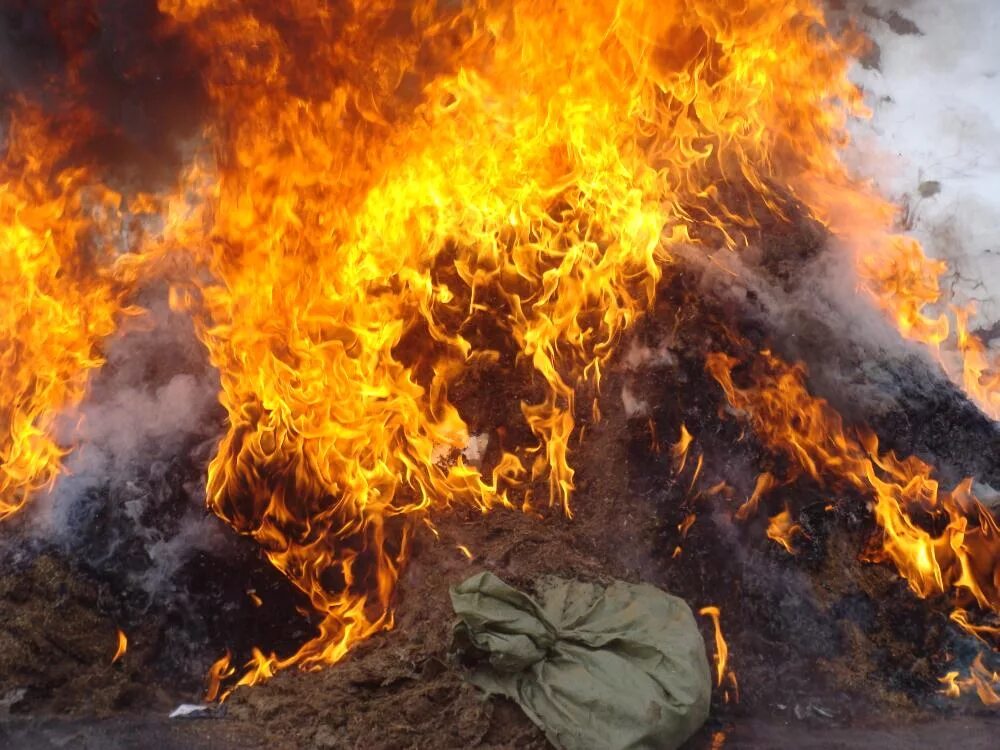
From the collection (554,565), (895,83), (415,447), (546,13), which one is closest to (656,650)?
(554,565)

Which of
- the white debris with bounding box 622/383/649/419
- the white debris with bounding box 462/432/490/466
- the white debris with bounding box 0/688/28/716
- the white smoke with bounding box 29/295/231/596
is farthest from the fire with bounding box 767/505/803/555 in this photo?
the white debris with bounding box 0/688/28/716

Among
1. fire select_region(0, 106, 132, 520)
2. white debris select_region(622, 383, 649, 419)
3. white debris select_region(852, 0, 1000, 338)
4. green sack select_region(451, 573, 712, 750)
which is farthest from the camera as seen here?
white debris select_region(852, 0, 1000, 338)

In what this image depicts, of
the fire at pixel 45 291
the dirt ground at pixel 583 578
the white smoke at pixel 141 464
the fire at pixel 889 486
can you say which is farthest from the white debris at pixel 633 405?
the fire at pixel 45 291

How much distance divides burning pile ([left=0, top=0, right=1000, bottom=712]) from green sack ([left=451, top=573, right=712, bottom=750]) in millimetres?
1012

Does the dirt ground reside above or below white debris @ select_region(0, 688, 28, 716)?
below

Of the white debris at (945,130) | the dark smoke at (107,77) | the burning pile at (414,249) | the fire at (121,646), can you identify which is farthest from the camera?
the white debris at (945,130)

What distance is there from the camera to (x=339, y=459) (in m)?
4.94

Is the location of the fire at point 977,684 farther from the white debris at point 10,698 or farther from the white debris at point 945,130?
the white debris at point 10,698

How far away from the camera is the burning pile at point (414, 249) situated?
16.2ft

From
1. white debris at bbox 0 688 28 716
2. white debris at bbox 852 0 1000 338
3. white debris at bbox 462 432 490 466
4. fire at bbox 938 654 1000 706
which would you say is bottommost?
fire at bbox 938 654 1000 706

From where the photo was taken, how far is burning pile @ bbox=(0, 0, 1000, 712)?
16.2 feet

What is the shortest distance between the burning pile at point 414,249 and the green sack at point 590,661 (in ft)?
3.32

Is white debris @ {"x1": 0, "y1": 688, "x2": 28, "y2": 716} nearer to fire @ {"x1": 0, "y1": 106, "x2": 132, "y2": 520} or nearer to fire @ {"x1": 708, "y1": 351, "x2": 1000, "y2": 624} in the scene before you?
fire @ {"x1": 0, "y1": 106, "x2": 132, "y2": 520}

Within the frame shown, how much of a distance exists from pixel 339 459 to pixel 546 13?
379 centimetres
